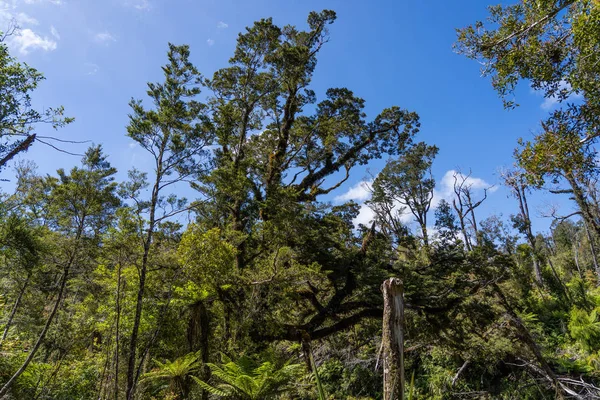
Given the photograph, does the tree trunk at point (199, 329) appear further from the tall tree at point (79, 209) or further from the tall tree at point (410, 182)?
the tall tree at point (410, 182)

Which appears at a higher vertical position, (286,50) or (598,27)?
(286,50)

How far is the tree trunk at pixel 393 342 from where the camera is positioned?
6.83 feet

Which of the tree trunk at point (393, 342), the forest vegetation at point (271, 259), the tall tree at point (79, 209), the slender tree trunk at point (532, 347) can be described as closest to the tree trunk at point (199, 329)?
the forest vegetation at point (271, 259)

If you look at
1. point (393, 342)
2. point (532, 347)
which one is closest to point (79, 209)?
point (393, 342)

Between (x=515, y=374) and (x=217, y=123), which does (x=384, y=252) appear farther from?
(x=515, y=374)

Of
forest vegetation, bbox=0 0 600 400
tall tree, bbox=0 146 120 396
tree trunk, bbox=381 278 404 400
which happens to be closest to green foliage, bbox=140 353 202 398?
forest vegetation, bbox=0 0 600 400

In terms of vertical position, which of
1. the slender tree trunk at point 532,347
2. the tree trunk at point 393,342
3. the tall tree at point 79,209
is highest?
the tall tree at point 79,209

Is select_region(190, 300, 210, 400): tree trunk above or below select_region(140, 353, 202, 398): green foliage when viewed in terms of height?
above

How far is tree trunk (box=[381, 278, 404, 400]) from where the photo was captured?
6.83 feet

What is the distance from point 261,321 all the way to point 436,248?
6189mm

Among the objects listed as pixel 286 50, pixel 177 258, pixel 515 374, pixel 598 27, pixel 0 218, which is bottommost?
pixel 515 374

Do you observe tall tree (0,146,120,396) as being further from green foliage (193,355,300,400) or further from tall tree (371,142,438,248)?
tall tree (371,142,438,248)

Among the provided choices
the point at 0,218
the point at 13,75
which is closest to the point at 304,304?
the point at 0,218

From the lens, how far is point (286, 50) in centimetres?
1030
